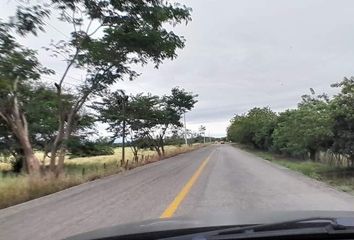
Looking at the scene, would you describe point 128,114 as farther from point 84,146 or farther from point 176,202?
point 176,202

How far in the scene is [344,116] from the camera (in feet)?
73.4

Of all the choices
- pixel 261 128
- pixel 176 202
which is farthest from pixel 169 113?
pixel 176 202

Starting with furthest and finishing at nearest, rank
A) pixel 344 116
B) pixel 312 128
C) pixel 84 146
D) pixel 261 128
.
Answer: pixel 261 128, pixel 84 146, pixel 312 128, pixel 344 116

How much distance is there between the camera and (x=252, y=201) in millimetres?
12312

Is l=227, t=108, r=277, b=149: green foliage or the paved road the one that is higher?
l=227, t=108, r=277, b=149: green foliage

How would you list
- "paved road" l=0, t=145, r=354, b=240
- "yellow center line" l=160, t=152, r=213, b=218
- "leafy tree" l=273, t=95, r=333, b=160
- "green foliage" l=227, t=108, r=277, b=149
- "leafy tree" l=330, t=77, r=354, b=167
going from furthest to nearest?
"green foliage" l=227, t=108, r=277, b=149
"leafy tree" l=273, t=95, r=333, b=160
"leafy tree" l=330, t=77, r=354, b=167
"yellow center line" l=160, t=152, r=213, b=218
"paved road" l=0, t=145, r=354, b=240

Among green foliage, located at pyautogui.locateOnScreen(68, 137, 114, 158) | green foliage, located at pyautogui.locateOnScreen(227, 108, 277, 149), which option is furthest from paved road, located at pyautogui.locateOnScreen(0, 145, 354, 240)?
green foliage, located at pyautogui.locateOnScreen(227, 108, 277, 149)

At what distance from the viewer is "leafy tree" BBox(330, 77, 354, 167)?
22.0 m

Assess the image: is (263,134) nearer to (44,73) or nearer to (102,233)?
(44,73)

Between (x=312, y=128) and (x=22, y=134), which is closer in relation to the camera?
(x=22, y=134)

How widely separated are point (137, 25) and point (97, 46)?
2.64 m

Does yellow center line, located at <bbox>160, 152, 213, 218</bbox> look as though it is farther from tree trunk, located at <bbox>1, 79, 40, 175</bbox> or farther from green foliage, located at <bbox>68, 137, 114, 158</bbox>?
green foliage, located at <bbox>68, 137, 114, 158</bbox>

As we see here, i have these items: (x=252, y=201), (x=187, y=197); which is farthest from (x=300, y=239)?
(x=187, y=197)

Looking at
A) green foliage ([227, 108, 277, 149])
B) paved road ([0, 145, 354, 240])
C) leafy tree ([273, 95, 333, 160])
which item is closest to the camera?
paved road ([0, 145, 354, 240])
